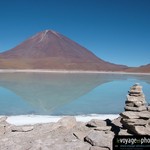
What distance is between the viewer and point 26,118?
7.64 m

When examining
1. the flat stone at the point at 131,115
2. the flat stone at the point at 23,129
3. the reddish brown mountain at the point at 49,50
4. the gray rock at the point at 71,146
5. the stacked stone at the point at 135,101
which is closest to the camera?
the gray rock at the point at 71,146

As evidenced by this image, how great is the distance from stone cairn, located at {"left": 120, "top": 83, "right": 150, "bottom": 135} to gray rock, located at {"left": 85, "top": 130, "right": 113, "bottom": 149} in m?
0.46

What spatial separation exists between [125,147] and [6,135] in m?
3.41

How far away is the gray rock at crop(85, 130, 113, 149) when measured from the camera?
493 cm

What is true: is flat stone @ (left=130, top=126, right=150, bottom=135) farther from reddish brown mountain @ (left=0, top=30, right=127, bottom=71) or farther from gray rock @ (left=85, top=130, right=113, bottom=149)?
reddish brown mountain @ (left=0, top=30, right=127, bottom=71)

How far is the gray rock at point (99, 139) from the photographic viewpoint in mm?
4934

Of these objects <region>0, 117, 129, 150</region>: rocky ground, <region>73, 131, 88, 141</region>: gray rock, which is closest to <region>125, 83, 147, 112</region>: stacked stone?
<region>0, 117, 129, 150</region>: rocky ground

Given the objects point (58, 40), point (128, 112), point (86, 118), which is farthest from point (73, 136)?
point (58, 40)

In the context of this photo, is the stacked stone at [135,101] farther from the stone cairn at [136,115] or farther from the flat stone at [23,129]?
the flat stone at [23,129]

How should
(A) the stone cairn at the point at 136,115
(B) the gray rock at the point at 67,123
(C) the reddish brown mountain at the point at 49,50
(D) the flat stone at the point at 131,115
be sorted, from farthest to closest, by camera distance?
(C) the reddish brown mountain at the point at 49,50 → (B) the gray rock at the point at 67,123 → (D) the flat stone at the point at 131,115 → (A) the stone cairn at the point at 136,115

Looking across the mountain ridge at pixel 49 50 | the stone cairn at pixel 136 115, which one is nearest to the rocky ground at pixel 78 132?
the stone cairn at pixel 136 115

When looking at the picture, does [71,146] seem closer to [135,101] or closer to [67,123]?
[67,123]

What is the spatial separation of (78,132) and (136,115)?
4.04 ft

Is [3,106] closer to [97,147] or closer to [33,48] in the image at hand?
[97,147]
